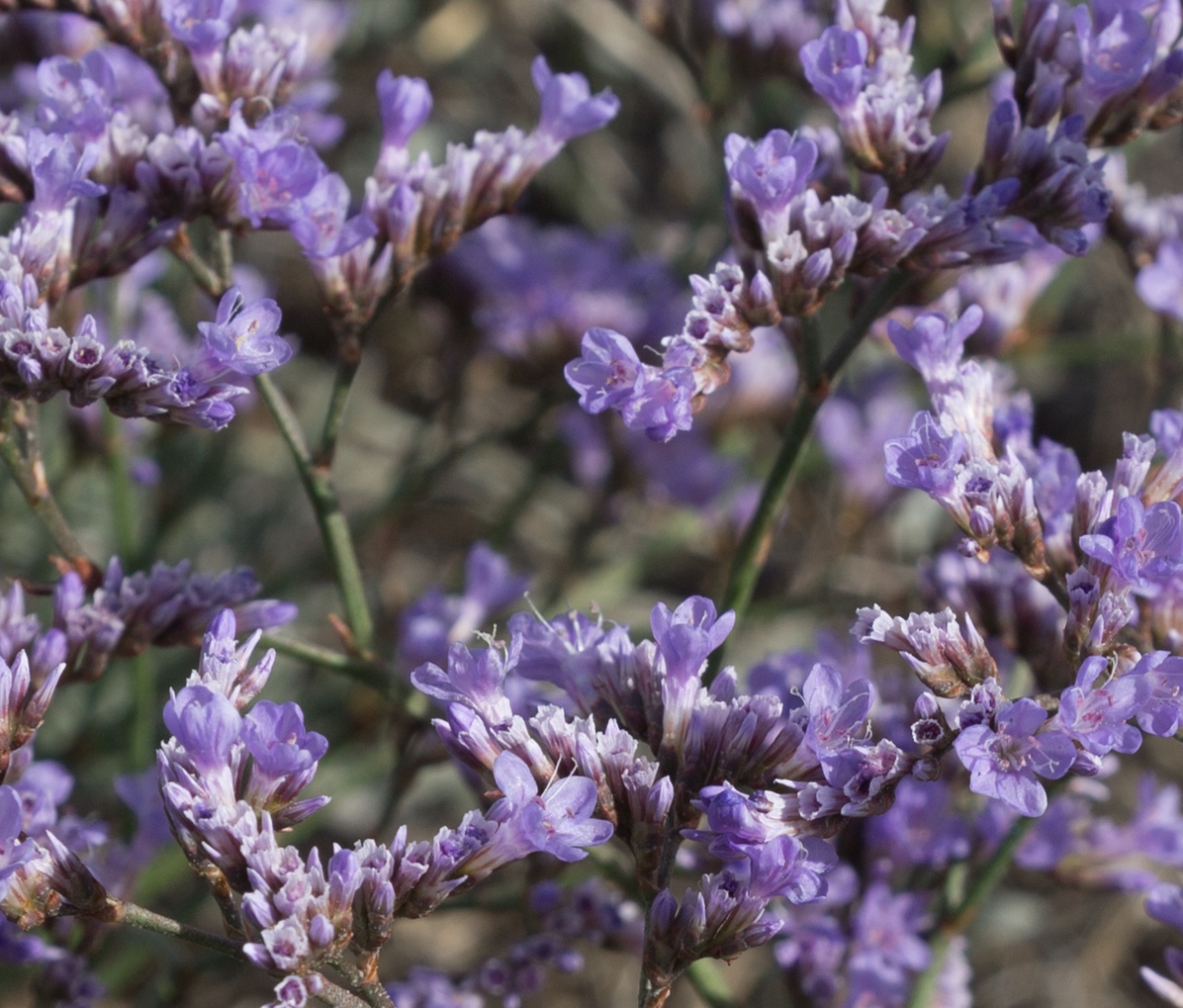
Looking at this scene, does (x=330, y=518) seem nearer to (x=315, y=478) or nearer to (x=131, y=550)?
(x=315, y=478)

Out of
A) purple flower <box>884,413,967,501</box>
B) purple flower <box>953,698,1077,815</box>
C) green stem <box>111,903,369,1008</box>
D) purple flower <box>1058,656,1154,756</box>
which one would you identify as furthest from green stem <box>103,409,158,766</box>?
purple flower <box>1058,656,1154,756</box>

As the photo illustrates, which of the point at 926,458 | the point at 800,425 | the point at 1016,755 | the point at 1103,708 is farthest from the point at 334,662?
the point at 1103,708

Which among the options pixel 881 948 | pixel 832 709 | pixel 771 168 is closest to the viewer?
pixel 832 709

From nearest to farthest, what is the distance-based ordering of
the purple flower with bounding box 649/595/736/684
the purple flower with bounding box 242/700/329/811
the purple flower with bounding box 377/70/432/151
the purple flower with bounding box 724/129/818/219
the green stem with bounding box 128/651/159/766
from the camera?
the purple flower with bounding box 242/700/329/811 < the purple flower with bounding box 649/595/736/684 < the purple flower with bounding box 724/129/818/219 < the purple flower with bounding box 377/70/432/151 < the green stem with bounding box 128/651/159/766

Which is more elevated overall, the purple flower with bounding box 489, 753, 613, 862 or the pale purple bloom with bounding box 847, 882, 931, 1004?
the purple flower with bounding box 489, 753, 613, 862

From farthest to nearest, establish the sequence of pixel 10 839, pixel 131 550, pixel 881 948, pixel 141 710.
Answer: pixel 131 550
pixel 141 710
pixel 881 948
pixel 10 839

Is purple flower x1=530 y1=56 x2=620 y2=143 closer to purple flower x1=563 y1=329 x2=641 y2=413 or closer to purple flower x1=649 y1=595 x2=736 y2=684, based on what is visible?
purple flower x1=563 y1=329 x2=641 y2=413
